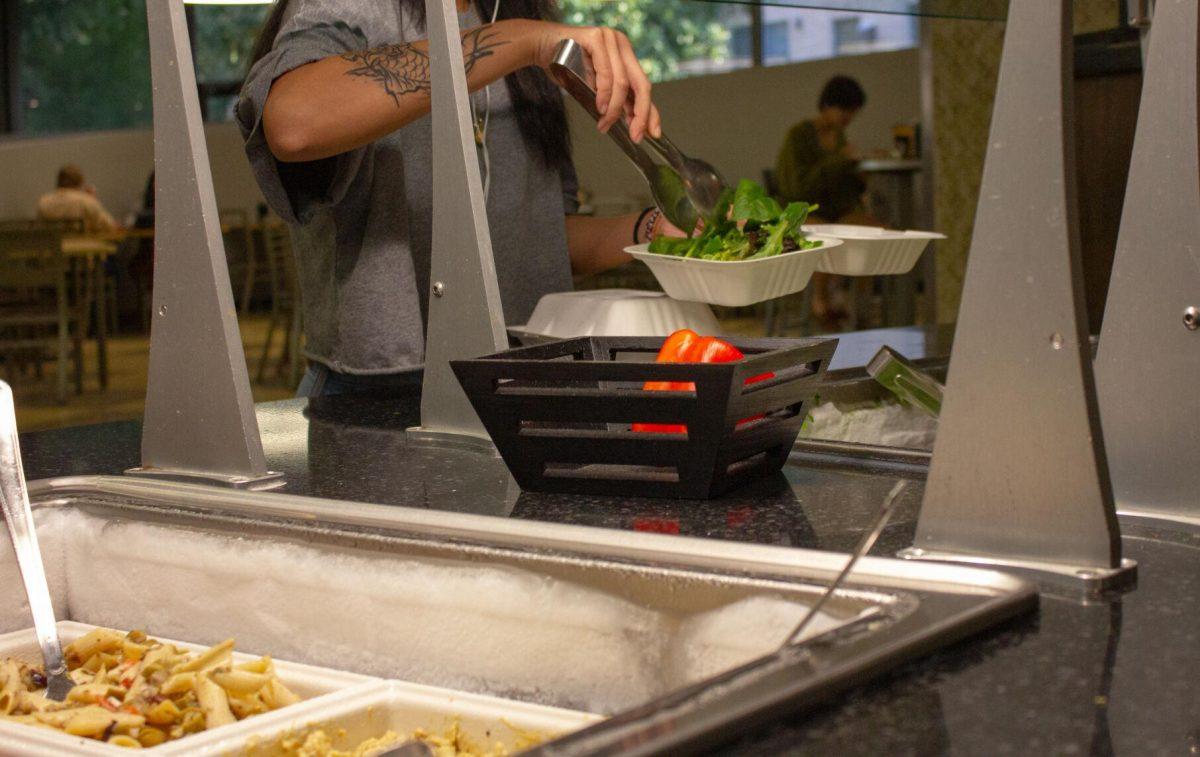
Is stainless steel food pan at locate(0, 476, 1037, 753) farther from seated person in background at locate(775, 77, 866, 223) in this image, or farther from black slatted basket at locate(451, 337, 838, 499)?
seated person in background at locate(775, 77, 866, 223)

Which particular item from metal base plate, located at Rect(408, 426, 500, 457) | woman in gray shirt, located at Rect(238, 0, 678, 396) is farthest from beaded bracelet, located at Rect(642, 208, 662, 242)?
metal base plate, located at Rect(408, 426, 500, 457)

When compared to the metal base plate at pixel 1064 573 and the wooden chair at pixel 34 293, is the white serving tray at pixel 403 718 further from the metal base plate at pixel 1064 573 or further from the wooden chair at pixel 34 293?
the wooden chair at pixel 34 293

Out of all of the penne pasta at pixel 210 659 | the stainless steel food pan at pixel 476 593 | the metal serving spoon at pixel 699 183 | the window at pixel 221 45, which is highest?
the window at pixel 221 45

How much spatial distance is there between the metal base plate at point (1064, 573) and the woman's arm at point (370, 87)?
0.60 m

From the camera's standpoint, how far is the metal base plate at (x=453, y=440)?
1.09 m

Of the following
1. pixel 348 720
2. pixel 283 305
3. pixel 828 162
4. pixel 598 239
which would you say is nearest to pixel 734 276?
pixel 348 720

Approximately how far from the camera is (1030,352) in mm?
660

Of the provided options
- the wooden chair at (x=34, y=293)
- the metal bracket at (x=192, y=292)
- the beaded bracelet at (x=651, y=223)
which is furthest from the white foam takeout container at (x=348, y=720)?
the wooden chair at (x=34, y=293)

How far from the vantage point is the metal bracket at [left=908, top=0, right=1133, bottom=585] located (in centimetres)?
65

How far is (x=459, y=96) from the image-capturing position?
1069 mm

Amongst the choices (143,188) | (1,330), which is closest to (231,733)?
(1,330)

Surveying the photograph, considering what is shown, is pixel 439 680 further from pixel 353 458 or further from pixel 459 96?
pixel 459 96

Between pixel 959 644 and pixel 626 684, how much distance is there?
221mm

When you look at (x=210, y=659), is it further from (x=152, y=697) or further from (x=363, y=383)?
(x=363, y=383)
